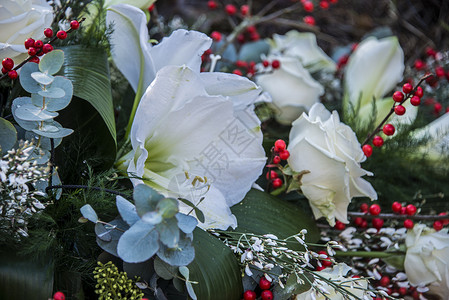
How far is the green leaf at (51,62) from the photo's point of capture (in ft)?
1.43

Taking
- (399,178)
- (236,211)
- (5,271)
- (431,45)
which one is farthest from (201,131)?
(431,45)

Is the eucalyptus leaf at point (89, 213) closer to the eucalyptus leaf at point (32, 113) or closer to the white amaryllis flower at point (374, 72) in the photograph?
the eucalyptus leaf at point (32, 113)

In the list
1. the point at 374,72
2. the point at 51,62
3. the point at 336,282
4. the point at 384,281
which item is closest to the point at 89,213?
the point at 51,62

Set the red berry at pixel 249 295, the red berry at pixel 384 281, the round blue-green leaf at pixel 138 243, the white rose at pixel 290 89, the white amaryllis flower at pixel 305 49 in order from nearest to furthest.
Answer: the round blue-green leaf at pixel 138 243 < the red berry at pixel 249 295 < the red berry at pixel 384 281 < the white rose at pixel 290 89 < the white amaryllis flower at pixel 305 49

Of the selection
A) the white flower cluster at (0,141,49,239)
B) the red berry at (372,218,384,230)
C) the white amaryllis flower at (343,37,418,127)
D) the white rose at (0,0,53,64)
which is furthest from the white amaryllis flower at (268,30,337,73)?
the white flower cluster at (0,141,49,239)

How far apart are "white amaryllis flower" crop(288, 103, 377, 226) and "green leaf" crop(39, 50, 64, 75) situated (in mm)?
251

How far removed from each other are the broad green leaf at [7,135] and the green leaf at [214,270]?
0.58 ft

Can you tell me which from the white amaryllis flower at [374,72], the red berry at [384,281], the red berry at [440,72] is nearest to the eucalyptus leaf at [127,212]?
the red berry at [384,281]

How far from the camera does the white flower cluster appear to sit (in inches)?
15.4

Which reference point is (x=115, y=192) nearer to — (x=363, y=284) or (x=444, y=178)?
(x=363, y=284)

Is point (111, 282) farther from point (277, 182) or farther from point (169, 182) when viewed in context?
point (277, 182)

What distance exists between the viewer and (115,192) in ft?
1.42

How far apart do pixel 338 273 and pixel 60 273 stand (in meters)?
0.26

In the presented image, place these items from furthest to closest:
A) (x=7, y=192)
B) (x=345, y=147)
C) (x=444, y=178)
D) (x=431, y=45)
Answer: (x=431, y=45) < (x=444, y=178) < (x=345, y=147) < (x=7, y=192)
